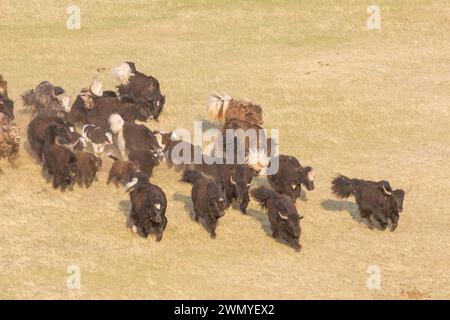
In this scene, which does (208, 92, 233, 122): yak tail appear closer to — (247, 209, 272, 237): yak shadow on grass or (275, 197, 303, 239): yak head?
(247, 209, 272, 237): yak shadow on grass

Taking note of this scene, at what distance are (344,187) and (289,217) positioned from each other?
2440 millimetres

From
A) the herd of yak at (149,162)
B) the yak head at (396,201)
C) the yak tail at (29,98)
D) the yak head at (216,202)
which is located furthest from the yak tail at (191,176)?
the yak tail at (29,98)

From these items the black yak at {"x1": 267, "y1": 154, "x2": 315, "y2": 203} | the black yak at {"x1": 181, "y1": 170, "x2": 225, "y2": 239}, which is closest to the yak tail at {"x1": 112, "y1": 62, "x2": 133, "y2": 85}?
the black yak at {"x1": 267, "y1": 154, "x2": 315, "y2": 203}

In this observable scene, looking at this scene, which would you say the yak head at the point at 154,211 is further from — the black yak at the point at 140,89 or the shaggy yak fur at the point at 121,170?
A: the black yak at the point at 140,89

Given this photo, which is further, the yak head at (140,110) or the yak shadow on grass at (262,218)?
the yak head at (140,110)

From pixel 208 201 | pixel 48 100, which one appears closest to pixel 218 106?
pixel 48 100

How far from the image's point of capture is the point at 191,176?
858 inches

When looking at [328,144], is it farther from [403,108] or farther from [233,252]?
[233,252]

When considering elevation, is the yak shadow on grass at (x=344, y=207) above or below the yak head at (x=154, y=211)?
below

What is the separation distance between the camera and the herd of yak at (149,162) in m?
20.4

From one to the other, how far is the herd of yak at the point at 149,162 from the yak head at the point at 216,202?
21mm

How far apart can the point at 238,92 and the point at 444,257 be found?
1223 cm

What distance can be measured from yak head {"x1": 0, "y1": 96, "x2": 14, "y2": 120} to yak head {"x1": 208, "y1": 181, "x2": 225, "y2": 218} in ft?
25.8

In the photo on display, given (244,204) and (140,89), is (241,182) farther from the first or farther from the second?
(140,89)
